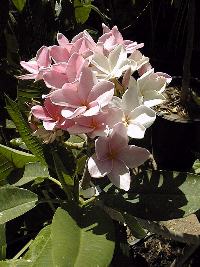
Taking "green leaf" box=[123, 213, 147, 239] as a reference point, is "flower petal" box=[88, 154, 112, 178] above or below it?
above

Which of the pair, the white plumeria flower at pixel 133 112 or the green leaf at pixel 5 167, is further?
the green leaf at pixel 5 167

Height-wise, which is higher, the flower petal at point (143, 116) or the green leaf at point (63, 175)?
the flower petal at point (143, 116)

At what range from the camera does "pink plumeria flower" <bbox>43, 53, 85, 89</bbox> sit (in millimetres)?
865

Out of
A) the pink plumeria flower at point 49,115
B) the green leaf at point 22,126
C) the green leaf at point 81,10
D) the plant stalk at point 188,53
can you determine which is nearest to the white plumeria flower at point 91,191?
the green leaf at point 22,126

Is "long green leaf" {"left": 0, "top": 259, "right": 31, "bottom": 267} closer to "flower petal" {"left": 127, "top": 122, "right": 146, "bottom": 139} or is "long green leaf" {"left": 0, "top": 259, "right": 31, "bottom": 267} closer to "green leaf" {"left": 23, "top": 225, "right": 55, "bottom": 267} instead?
"green leaf" {"left": 23, "top": 225, "right": 55, "bottom": 267}

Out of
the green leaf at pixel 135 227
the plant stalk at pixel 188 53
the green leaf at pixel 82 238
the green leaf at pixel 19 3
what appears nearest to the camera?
the green leaf at pixel 82 238

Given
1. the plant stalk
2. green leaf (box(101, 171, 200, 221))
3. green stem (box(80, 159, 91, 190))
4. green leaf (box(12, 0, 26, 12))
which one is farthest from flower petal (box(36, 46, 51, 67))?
the plant stalk

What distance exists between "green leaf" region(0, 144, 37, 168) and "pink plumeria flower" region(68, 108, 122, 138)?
23 cm

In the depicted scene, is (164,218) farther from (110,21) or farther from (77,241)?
(110,21)

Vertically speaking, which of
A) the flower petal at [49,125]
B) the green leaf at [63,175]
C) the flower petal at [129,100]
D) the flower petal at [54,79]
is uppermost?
the flower petal at [54,79]

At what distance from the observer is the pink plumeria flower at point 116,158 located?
0.84 metres

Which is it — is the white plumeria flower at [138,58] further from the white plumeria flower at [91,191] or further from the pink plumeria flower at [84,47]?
the white plumeria flower at [91,191]

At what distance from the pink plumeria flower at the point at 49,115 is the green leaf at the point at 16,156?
18 centimetres

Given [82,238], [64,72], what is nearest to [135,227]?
[82,238]
